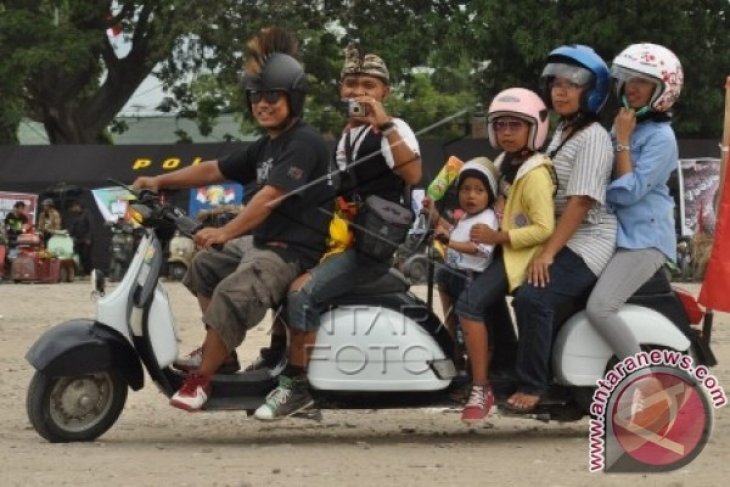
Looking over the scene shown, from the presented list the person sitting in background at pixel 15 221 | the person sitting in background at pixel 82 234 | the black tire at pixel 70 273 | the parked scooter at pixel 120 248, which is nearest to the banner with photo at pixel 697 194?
the parked scooter at pixel 120 248

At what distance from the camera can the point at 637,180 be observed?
7812mm

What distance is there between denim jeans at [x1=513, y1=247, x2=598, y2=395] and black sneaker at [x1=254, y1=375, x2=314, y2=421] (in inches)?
41.5

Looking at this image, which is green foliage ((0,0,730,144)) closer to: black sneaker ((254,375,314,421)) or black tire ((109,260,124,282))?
black tire ((109,260,124,282))

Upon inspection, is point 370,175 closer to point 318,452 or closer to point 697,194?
point 318,452

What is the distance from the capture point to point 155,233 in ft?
26.5

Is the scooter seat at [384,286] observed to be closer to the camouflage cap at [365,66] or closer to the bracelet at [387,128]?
the bracelet at [387,128]

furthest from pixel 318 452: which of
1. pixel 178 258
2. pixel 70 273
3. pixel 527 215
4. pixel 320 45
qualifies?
pixel 320 45

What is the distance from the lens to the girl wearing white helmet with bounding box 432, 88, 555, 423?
7.85 m

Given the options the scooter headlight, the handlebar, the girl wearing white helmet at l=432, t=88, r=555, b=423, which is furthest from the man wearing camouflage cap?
the scooter headlight

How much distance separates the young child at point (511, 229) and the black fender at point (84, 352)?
5.36 feet

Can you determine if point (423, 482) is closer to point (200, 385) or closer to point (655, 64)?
point (200, 385)

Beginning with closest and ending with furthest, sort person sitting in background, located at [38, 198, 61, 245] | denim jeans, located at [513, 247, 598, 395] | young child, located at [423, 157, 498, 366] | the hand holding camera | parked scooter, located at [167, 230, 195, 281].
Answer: the hand holding camera
denim jeans, located at [513, 247, 598, 395]
young child, located at [423, 157, 498, 366]
parked scooter, located at [167, 230, 195, 281]
person sitting in background, located at [38, 198, 61, 245]

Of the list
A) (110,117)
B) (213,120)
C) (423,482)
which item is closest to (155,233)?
(423,482)

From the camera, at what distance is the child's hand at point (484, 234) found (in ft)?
26.0
